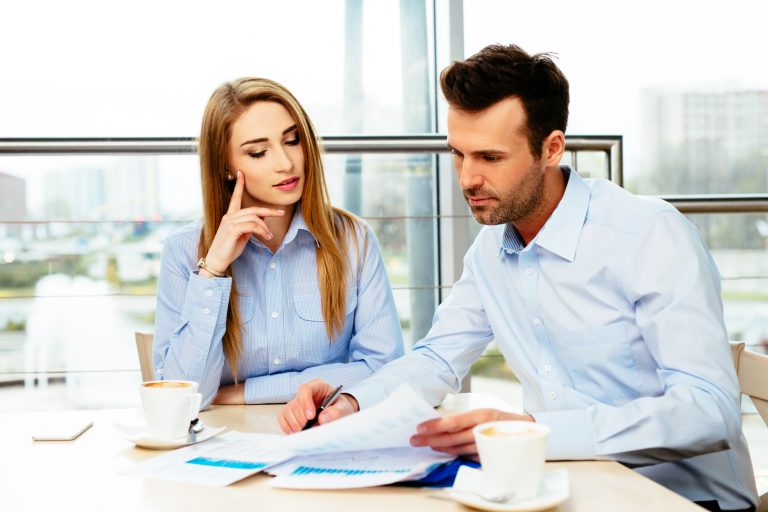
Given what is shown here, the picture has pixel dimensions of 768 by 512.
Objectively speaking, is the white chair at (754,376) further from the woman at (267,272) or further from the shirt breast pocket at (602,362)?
the woman at (267,272)

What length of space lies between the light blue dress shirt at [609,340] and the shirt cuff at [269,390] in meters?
0.21

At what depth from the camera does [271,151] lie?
5.88 feet

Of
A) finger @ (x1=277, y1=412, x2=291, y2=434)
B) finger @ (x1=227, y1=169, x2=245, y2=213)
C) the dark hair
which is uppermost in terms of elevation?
the dark hair

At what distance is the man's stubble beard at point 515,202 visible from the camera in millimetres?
1464

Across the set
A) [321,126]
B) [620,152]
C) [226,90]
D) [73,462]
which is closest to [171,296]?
[226,90]

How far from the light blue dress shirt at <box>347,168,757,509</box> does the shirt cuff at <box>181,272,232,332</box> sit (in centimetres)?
37

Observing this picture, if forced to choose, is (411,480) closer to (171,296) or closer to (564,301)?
(564,301)

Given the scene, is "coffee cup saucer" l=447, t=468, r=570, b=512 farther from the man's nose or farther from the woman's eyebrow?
the woman's eyebrow

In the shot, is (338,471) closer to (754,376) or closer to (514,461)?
(514,461)

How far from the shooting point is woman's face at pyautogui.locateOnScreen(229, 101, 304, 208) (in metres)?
1.78

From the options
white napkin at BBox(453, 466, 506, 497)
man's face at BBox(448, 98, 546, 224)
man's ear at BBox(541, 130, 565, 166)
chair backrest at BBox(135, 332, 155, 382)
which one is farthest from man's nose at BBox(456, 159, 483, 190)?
chair backrest at BBox(135, 332, 155, 382)

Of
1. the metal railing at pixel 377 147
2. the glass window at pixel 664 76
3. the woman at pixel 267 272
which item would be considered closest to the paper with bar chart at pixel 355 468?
the woman at pixel 267 272

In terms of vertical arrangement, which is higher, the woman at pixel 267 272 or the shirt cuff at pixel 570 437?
the woman at pixel 267 272

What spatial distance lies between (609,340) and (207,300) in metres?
0.75
